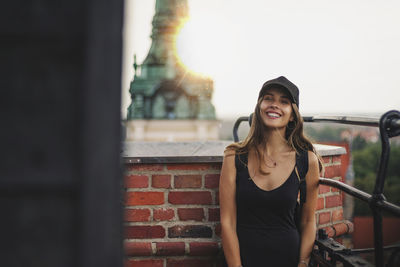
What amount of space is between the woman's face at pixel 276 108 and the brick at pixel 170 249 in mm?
767

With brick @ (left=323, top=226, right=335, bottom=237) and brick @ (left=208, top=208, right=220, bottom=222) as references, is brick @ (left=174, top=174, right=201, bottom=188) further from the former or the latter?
brick @ (left=323, top=226, right=335, bottom=237)

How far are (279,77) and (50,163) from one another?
149cm

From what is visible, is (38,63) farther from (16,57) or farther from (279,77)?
(279,77)

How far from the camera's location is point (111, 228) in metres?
0.56

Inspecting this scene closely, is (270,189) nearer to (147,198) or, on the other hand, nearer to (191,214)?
(191,214)

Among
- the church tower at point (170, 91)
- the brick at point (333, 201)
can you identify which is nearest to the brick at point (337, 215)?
the brick at point (333, 201)

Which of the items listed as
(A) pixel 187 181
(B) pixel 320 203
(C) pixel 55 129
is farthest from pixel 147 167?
(C) pixel 55 129

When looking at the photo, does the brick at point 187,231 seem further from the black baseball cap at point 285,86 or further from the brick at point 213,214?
the black baseball cap at point 285,86

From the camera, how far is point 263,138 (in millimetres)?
1917

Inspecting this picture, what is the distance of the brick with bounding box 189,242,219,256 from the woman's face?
27.0 inches

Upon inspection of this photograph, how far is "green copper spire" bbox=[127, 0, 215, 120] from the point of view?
32219 mm

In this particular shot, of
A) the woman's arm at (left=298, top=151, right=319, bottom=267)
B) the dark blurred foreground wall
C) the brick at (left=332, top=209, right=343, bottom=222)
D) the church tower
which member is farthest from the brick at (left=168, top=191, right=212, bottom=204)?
the church tower

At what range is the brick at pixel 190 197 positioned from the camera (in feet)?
6.16

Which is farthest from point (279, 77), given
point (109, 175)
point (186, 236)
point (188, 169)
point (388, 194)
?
point (388, 194)
